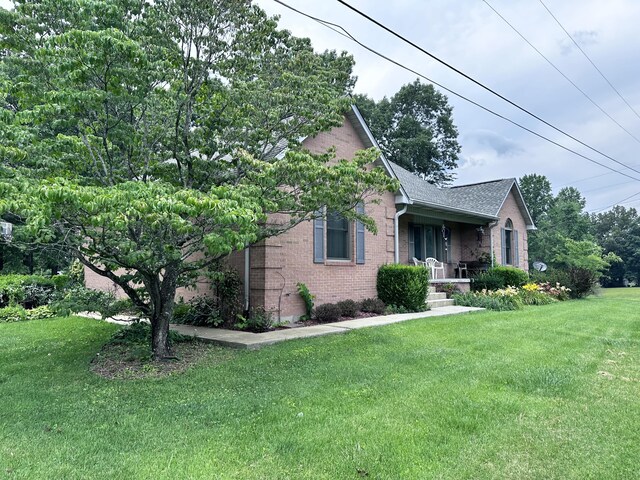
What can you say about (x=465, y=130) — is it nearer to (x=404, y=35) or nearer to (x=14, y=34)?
(x=404, y=35)

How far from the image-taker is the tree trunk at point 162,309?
244 inches

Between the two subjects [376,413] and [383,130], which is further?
[383,130]

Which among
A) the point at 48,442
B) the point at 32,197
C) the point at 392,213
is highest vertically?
the point at 392,213

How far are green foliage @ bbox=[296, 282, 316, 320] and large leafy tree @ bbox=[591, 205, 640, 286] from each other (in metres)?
35.3

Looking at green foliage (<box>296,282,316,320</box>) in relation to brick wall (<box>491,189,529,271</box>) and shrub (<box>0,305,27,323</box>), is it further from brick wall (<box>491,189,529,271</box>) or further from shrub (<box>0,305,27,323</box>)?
brick wall (<box>491,189,529,271</box>)

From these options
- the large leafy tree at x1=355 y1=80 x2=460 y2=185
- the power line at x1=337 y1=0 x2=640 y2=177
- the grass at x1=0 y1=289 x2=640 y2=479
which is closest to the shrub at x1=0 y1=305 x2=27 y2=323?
the grass at x1=0 y1=289 x2=640 y2=479

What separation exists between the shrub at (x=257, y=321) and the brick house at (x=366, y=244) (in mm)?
155

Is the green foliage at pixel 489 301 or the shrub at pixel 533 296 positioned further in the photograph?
A: the shrub at pixel 533 296

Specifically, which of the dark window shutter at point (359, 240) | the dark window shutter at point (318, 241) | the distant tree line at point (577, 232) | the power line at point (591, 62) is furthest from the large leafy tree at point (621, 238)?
the dark window shutter at point (318, 241)

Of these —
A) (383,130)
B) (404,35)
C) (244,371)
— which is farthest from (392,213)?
(383,130)

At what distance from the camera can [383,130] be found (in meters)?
35.3

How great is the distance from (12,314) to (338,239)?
8.20m

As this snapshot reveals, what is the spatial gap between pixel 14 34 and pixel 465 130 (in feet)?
116

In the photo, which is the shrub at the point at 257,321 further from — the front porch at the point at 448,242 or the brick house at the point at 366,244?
the front porch at the point at 448,242
